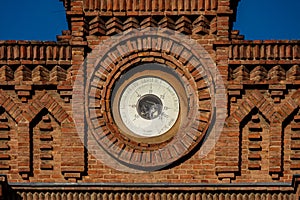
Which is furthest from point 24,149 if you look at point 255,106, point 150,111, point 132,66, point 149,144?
point 255,106

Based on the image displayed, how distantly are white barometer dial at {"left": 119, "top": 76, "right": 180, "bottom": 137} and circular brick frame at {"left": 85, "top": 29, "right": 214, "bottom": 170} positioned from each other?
204 millimetres

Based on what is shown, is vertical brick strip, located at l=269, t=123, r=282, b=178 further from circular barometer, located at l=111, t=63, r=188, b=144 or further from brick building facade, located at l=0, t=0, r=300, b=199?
circular barometer, located at l=111, t=63, r=188, b=144

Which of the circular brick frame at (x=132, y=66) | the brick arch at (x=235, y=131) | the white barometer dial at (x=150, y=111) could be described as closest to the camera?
the brick arch at (x=235, y=131)

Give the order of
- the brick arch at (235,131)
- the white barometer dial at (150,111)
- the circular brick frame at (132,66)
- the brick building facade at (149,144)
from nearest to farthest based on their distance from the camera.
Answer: the brick building facade at (149,144), the brick arch at (235,131), the circular brick frame at (132,66), the white barometer dial at (150,111)

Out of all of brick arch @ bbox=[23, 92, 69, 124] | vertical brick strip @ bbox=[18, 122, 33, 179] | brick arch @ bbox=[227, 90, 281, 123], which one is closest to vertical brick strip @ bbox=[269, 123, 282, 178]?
brick arch @ bbox=[227, 90, 281, 123]

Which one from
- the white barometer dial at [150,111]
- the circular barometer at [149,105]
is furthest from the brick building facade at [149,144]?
the white barometer dial at [150,111]

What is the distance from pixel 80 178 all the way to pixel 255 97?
11.0 ft

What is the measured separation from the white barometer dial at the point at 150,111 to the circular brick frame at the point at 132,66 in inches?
8.0

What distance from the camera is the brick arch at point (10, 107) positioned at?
1266 inches

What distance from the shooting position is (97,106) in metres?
32.2

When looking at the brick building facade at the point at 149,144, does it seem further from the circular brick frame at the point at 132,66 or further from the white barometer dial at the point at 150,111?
the white barometer dial at the point at 150,111

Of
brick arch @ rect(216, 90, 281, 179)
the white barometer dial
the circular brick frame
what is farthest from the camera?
the white barometer dial

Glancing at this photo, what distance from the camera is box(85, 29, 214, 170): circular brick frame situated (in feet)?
105

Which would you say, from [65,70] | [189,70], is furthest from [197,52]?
[65,70]
